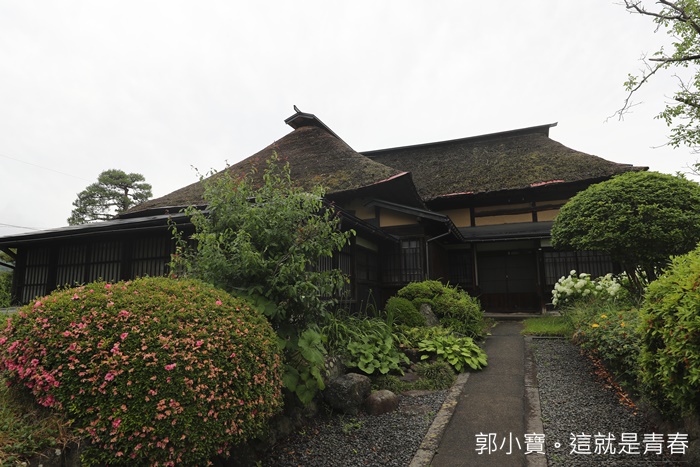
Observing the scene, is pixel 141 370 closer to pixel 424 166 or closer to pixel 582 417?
pixel 582 417

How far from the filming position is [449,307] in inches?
336

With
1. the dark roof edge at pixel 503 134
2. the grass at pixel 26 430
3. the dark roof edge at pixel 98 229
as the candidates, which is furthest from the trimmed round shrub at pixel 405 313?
the dark roof edge at pixel 503 134

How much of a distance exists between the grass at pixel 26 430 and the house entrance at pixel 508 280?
13.2m

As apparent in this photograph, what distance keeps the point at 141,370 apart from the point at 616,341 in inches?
200

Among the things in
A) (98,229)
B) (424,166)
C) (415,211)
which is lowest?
(98,229)

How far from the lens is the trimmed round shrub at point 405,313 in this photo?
7.76 metres

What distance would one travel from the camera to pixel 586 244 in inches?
296

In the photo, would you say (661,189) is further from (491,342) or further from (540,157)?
(540,157)

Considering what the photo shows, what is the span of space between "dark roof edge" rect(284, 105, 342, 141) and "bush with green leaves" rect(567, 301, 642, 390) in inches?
485

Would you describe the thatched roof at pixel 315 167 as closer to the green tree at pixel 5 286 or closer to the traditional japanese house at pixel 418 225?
the traditional japanese house at pixel 418 225

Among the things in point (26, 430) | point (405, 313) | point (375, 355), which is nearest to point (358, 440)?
point (375, 355)

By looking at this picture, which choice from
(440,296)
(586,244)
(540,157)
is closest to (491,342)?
(440,296)

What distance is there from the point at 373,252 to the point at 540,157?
8.60 meters

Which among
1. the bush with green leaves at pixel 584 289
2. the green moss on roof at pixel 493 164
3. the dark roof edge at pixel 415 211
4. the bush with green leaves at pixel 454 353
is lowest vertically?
the bush with green leaves at pixel 454 353
